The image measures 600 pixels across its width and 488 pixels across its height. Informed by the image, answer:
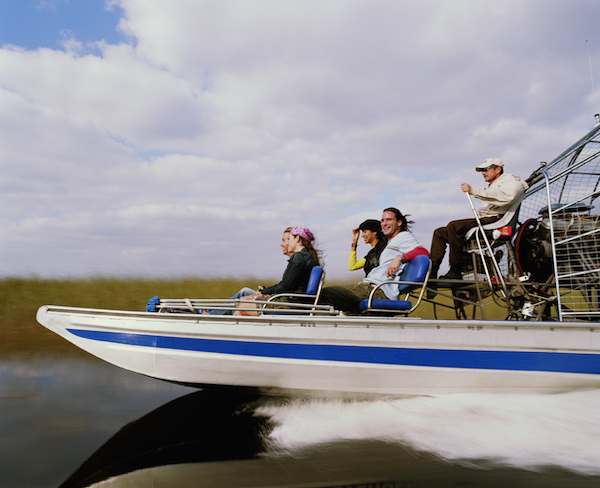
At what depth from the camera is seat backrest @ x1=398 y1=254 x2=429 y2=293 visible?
4191 millimetres

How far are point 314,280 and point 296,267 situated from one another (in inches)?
9.4

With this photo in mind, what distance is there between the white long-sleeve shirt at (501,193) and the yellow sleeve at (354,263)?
153 cm

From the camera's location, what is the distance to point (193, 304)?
4121mm

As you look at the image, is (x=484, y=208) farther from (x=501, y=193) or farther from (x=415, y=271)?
(x=415, y=271)

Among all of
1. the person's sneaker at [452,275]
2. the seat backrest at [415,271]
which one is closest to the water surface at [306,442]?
the seat backrest at [415,271]

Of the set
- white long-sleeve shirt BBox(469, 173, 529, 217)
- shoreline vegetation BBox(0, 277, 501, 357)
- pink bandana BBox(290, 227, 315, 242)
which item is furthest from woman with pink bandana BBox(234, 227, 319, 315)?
shoreline vegetation BBox(0, 277, 501, 357)

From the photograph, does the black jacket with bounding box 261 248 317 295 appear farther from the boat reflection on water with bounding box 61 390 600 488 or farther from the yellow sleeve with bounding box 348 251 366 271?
the boat reflection on water with bounding box 61 390 600 488

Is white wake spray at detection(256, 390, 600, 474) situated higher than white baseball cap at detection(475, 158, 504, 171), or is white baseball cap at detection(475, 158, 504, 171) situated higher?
white baseball cap at detection(475, 158, 504, 171)

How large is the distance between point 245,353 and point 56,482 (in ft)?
5.45

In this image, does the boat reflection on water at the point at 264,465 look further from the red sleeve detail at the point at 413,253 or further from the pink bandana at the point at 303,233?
the pink bandana at the point at 303,233

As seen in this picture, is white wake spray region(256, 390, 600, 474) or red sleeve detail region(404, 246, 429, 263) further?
red sleeve detail region(404, 246, 429, 263)

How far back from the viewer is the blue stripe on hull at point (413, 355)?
3.81m

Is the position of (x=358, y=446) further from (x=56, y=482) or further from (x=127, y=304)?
(x=127, y=304)

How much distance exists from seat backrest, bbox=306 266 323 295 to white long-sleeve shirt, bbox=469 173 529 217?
6.00 feet
